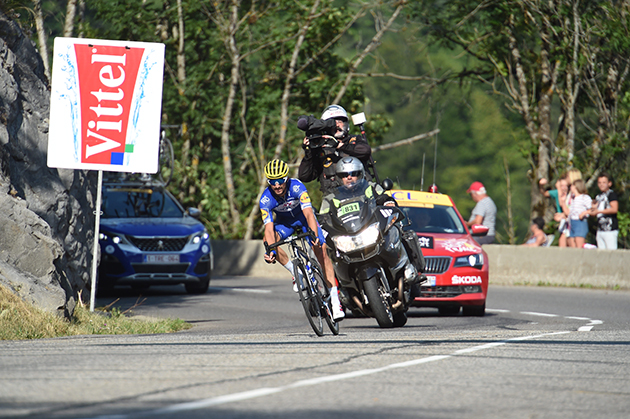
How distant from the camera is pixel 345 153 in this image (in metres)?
11.9

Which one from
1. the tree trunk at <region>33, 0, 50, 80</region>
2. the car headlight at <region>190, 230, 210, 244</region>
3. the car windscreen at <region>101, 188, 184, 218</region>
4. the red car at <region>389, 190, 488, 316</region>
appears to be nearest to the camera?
the red car at <region>389, 190, 488, 316</region>

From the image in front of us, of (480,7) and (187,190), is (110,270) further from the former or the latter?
(480,7)

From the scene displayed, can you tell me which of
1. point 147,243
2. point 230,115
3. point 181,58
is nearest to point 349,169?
point 147,243

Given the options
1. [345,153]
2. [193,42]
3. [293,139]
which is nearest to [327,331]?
[345,153]

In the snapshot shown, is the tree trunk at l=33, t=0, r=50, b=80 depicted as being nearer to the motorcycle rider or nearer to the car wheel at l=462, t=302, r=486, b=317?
the motorcycle rider

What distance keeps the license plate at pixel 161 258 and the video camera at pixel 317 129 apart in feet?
19.1

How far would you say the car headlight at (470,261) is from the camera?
13.4 metres

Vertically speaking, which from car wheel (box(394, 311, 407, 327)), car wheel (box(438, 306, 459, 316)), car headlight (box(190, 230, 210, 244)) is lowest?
car wheel (box(438, 306, 459, 316))

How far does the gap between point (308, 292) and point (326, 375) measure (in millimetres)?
3261

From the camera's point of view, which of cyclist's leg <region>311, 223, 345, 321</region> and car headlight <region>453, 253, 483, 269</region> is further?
car headlight <region>453, 253, 483, 269</region>

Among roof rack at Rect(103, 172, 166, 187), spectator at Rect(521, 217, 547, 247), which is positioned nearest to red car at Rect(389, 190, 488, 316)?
roof rack at Rect(103, 172, 166, 187)

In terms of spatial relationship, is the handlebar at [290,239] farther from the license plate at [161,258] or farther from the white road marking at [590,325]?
the license plate at [161,258]

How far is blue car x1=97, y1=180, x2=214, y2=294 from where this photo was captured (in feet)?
53.5

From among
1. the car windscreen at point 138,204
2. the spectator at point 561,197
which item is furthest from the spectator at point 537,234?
→ the car windscreen at point 138,204
